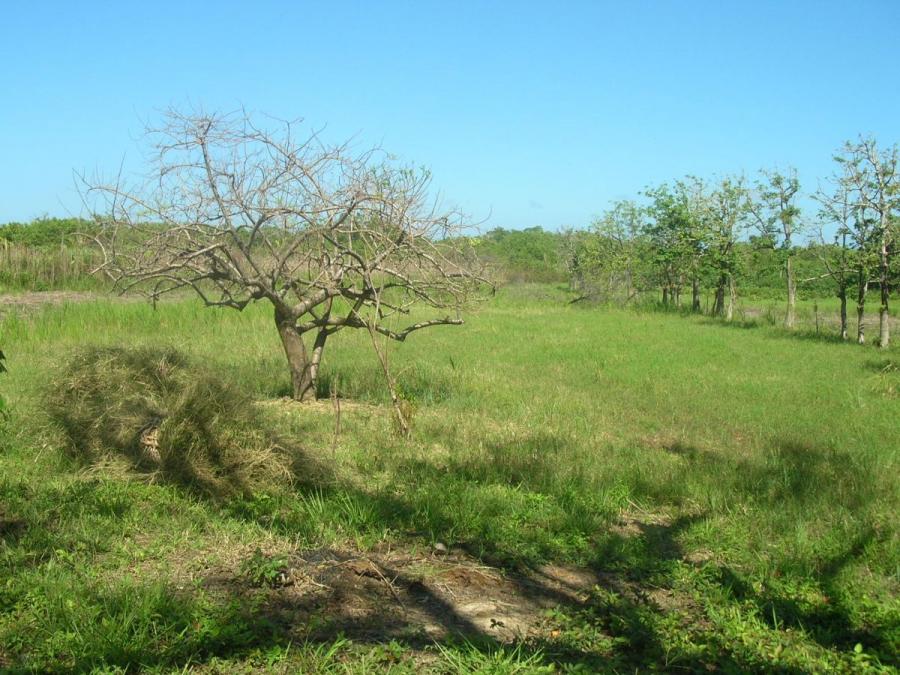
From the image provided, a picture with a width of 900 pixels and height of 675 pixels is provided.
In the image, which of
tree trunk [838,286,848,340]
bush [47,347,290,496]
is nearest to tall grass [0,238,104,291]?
bush [47,347,290,496]

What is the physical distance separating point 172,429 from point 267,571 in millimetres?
1828

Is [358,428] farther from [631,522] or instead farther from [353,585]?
[353,585]

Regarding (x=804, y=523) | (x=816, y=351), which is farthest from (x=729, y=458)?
(x=816, y=351)

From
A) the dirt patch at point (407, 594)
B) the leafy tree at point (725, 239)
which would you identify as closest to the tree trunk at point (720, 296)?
the leafy tree at point (725, 239)

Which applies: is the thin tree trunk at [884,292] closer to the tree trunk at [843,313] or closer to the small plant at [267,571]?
the tree trunk at [843,313]

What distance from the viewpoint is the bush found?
532 cm

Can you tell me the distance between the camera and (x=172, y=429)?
17.5ft

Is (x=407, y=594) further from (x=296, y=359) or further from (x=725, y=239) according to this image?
(x=725, y=239)

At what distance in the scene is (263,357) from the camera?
447 inches

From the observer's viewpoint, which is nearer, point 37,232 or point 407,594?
point 407,594

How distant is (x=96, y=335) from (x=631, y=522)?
35.2 ft

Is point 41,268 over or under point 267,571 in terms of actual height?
over

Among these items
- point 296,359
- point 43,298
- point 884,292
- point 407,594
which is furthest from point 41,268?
point 407,594

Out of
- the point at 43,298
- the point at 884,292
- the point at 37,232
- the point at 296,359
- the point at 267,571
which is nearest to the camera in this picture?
the point at 267,571
